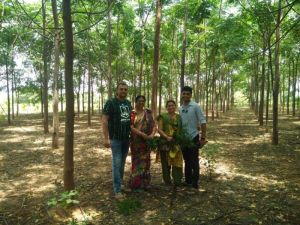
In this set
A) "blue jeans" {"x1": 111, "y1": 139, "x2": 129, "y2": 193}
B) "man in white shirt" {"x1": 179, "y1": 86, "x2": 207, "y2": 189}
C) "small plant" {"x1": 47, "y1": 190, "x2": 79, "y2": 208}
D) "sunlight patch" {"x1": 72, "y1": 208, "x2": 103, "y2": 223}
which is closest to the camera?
"small plant" {"x1": 47, "y1": 190, "x2": 79, "y2": 208}

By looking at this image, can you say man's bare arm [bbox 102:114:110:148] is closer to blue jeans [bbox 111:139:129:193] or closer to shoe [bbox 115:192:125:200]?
blue jeans [bbox 111:139:129:193]

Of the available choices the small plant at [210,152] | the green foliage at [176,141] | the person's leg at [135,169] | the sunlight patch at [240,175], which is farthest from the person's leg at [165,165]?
the sunlight patch at [240,175]

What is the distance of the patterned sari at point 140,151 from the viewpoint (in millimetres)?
5699

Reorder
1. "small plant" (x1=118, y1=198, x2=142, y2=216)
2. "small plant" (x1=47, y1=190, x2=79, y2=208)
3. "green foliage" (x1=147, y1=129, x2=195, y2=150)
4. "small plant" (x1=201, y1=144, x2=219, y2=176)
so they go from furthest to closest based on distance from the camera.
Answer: "small plant" (x1=201, y1=144, x2=219, y2=176) → "green foliage" (x1=147, y1=129, x2=195, y2=150) → "small plant" (x1=118, y1=198, x2=142, y2=216) → "small plant" (x1=47, y1=190, x2=79, y2=208)

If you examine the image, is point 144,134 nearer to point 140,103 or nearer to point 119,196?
point 140,103

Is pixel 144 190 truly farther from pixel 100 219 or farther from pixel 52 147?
pixel 52 147

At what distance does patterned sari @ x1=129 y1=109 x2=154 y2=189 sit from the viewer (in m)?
5.70

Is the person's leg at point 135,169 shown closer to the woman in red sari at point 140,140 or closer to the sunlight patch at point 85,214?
the woman in red sari at point 140,140

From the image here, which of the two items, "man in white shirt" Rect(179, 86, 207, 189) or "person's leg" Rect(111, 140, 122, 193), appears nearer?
"person's leg" Rect(111, 140, 122, 193)

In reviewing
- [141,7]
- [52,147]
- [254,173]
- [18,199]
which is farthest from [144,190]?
[141,7]

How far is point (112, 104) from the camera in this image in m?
5.38

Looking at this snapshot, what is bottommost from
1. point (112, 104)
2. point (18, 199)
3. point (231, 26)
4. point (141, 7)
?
point (18, 199)

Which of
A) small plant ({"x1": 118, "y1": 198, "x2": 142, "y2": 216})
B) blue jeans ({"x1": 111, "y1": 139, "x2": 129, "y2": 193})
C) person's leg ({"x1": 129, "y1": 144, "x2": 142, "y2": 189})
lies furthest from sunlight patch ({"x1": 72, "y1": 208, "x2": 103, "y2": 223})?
person's leg ({"x1": 129, "y1": 144, "x2": 142, "y2": 189})

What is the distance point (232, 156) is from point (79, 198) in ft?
18.4
